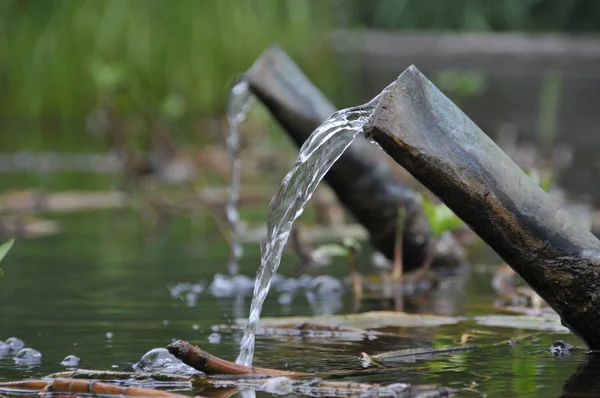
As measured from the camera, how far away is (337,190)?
3.20m

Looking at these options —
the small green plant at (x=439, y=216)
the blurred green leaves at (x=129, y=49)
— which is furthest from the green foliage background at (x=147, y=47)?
the small green plant at (x=439, y=216)

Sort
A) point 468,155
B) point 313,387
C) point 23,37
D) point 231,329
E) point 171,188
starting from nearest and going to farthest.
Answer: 1. point 313,387
2. point 468,155
3. point 231,329
4. point 171,188
5. point 23,37

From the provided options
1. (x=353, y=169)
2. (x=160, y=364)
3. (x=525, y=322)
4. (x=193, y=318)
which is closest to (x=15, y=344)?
(x=160, y=364)

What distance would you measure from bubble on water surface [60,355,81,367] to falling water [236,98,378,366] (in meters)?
0.27

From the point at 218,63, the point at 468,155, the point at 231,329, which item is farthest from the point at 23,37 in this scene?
the point at 468,155

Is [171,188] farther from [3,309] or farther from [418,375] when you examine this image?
[418,375]

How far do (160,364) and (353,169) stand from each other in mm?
1236

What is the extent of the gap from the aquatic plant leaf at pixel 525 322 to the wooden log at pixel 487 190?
0.37 metres

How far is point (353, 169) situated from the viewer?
318cm

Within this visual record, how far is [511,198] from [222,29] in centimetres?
714

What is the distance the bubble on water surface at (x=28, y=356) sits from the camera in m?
2.16

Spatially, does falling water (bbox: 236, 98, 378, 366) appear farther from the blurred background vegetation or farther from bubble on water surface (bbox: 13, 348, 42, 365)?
the blurred background vegetation

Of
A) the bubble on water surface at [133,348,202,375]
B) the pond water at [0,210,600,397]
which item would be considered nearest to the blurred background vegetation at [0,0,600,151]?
the pond water at [0,210,600,397]

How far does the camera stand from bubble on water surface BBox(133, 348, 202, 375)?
6.59 ft
